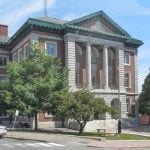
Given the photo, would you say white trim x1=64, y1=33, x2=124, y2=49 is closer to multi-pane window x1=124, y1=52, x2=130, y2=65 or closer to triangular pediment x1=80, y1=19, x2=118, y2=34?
triangular pediment x1=80, y1=19, x2=118, y2=34

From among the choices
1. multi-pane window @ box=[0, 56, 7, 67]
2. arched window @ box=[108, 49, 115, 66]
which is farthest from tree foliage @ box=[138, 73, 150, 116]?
multi-pane window @ box=[0, 56, 7, 67]

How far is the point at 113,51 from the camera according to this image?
2525 inches

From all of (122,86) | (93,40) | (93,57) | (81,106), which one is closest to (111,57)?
(93,57)

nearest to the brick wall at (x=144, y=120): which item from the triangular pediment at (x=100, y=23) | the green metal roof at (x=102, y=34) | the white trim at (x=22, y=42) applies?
the green metal roof at (x=102, y=34)

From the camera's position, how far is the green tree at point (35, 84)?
145 ft

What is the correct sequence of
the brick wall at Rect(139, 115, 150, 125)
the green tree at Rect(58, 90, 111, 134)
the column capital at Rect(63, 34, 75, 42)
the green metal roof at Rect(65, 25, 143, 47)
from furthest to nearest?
the brick wall at Rect(139, 115, 150, 125) < the green metal roof at Rect(65, 25, 143, 47) < the column capital at Rect(63, 34, 75, 42) < the green tree at Rect(58, 90, 111, 134)

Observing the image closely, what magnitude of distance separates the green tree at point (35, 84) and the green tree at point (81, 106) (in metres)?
2.25

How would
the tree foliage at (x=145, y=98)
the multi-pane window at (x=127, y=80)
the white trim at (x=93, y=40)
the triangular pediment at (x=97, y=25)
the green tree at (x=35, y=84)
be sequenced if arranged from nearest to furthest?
the green tree at (x=35, y=84)
the white trim at (x=93, y=40)
the tree foliage at (x=145, y=98)
the triangular pediment at (x=97, y=25)
the multi-pane window at (x=127, y=80)

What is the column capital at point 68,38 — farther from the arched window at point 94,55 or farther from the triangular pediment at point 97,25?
the arched window at point 94,55

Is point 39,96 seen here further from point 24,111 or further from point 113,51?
point 113,51

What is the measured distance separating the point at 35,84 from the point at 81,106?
19.1ft

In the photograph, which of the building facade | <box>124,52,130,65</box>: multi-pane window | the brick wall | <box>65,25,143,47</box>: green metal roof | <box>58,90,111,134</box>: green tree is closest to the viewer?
<box>58,90,111,134</box>: green tree

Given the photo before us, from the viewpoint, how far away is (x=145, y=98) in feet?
198

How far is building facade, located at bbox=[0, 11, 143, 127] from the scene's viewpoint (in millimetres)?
57219
